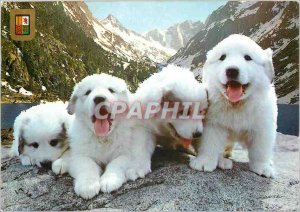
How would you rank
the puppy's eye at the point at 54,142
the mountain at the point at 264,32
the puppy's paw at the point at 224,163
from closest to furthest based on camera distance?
the puppy's paw at the point at 224,163
the puppy's eye at the point at 54,142
the mountain at the point at 264,32

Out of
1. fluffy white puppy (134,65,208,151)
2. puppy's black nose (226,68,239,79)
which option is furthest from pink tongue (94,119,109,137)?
puppy's black nose (226,68,239,79)

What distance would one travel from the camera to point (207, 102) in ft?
12.0

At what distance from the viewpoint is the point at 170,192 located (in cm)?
354

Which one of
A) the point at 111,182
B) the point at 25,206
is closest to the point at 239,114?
the point at 111,182

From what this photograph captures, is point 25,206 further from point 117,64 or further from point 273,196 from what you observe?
point 273,196

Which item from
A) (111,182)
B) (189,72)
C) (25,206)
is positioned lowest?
(25,206)

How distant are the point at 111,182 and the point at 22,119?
1.05m

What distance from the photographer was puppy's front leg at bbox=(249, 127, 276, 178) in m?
3.67

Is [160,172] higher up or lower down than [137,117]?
lower down

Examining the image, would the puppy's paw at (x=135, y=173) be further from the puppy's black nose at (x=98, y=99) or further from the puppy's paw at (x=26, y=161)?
the puppy's paw at (x=26, y=161)

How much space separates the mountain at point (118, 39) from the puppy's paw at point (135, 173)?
41.9 inches

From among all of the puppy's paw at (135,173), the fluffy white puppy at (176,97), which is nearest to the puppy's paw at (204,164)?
the fluffy white puppy at (176,97)

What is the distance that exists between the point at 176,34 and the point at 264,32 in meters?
0.76

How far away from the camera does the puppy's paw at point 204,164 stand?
3.65m
